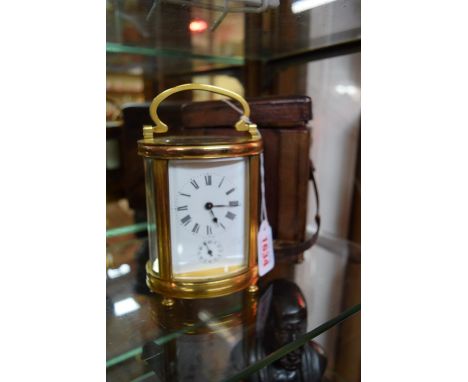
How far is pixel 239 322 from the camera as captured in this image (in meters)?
0.58

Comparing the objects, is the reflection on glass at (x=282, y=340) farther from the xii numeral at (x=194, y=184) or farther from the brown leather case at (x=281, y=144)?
the xii numeral at (x=194, y=184)

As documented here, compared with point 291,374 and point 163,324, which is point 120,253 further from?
point 291,374

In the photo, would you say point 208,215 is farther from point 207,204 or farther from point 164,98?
point 164,98

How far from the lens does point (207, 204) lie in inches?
21.2

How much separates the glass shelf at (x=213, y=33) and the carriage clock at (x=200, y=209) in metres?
0.17

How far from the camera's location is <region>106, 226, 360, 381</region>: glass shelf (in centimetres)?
50

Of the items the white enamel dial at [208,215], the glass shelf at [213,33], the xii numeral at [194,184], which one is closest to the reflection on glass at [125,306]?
the white enamel dial at [208,215]

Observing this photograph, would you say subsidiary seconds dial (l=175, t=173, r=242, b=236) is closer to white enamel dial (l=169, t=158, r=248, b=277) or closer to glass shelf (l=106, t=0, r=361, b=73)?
white enamel dial (l=169, t=158, r=248, b=277)

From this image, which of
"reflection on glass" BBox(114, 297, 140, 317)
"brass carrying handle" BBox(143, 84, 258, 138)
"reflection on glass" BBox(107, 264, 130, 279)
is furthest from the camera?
"reflection on glass" BBox(107, 264, 130, 279)

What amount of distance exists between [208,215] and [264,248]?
0.13 metres

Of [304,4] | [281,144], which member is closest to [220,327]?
[281,144]

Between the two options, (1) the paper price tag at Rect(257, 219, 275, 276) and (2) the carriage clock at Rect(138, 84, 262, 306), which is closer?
(2) the carriage clock at Rect(138, 84, 262, 306)

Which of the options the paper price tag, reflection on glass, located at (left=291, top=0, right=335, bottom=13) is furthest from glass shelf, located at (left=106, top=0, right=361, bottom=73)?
the paper price tag
